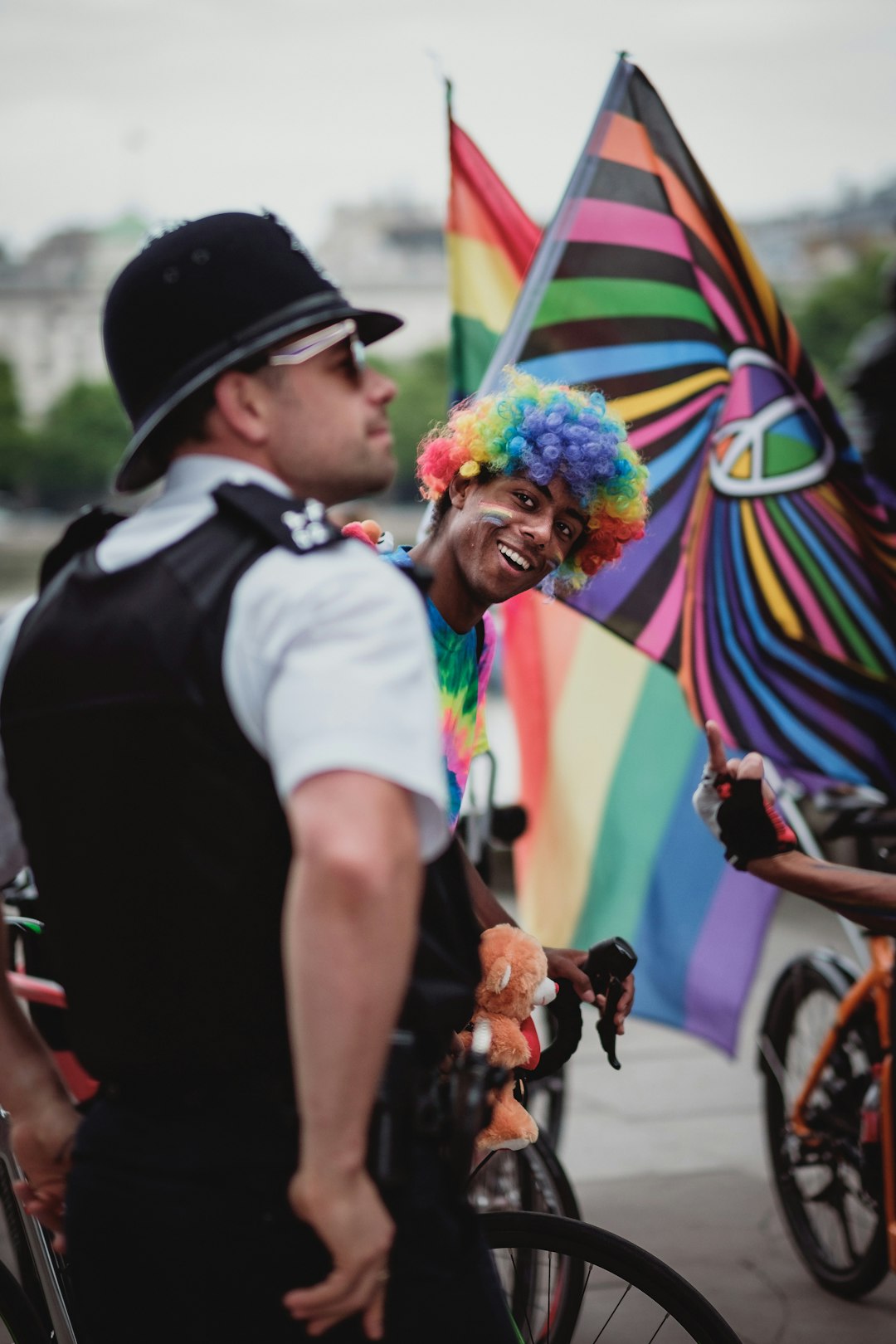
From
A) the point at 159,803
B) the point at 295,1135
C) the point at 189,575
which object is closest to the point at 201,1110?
the point at 295,1135

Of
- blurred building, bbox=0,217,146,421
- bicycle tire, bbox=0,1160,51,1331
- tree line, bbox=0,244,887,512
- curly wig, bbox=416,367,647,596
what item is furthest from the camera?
blurred building, bbox=0,217,146,421

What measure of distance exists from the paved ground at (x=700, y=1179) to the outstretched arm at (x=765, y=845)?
144 centimetres

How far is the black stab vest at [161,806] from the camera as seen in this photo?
130 centimetres

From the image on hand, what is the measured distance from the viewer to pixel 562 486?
8.36 ft


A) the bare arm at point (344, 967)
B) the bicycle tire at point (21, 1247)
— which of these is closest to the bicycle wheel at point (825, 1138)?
the bicycle tire at point (21, 1247)

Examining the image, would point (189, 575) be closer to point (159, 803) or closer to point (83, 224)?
point (159, 803)

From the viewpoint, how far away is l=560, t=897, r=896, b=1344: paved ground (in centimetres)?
363

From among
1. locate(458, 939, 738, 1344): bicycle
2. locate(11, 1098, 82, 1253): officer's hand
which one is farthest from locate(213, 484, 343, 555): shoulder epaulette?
locate(458, 939, 738, 1344): bicycle

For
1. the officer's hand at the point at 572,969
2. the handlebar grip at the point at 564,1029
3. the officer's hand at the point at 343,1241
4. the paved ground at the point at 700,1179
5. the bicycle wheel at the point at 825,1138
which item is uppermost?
the officer's hand at the point at 343,1241

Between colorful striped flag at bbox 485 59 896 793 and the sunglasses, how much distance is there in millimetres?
2134

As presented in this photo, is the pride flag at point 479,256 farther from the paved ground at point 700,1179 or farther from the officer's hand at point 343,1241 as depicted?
the officer's hand at point 343,1241

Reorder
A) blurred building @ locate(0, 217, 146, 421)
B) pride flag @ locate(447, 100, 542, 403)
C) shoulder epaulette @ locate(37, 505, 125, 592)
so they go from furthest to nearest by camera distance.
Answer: blurred building @ locate(0, 217, 146, 421) < pride flag @ locate(447, 100, 542, 403) < shoulder epaulette @ locate(37, 505, 125, 592)

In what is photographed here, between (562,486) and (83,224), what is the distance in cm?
12790

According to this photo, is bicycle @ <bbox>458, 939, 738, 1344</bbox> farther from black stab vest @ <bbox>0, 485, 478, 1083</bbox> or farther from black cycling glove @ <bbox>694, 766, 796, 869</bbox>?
black stab vest @ <bbox>0, 485, 478, 1083</bbox>
